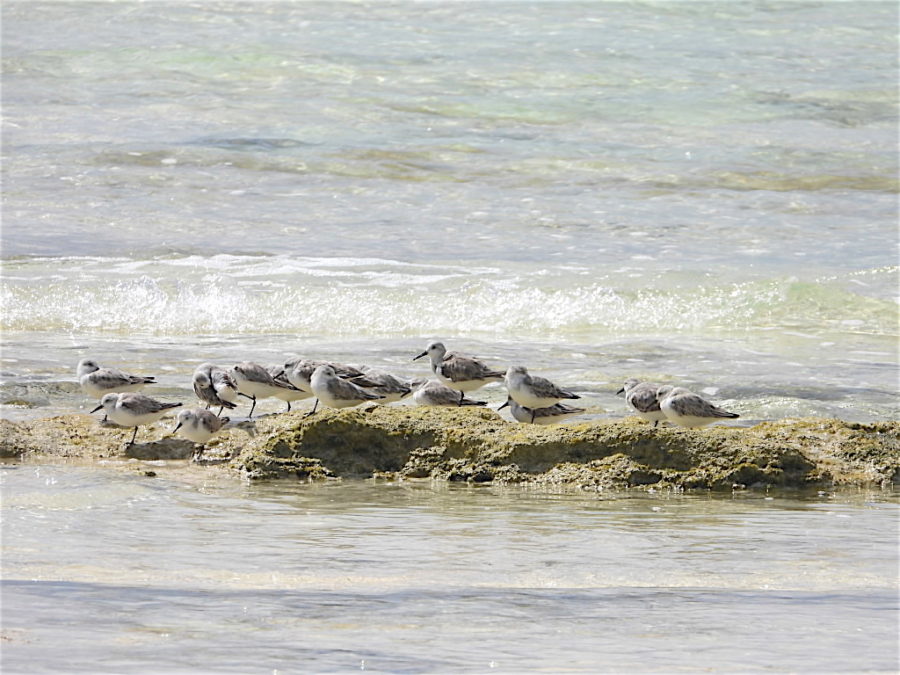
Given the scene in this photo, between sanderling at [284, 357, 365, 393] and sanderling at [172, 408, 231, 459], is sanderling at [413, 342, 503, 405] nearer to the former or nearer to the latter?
sanderling at [284, 357, 365, 393]

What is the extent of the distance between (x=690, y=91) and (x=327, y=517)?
785 inches

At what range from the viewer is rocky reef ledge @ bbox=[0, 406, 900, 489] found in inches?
264

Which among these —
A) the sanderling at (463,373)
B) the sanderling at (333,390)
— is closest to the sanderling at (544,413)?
the sanderling at (463,373)

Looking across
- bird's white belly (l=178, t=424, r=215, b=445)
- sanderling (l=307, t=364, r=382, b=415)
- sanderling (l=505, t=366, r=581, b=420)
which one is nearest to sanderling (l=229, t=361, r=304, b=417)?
sanderling (l=307, t=364, r=382, b=415)

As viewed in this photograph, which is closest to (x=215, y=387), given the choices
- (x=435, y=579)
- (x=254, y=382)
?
(x=254, y=382)

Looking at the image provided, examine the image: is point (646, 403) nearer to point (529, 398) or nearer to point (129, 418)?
point (529, 398)

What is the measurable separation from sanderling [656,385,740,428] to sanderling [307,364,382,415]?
179cm

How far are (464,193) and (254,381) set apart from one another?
32.9 feet

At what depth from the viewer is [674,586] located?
4.48m

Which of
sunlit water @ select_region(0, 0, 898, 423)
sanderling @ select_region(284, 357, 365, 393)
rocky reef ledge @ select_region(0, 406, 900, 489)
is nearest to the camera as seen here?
rocky reef ledge @ select_region(0, 406, 900, 489)

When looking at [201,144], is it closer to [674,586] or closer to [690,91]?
[690,91]

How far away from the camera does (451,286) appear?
13250 mm

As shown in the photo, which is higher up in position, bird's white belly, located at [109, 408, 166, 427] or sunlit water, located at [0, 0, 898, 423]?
sunlit water, located at [0, 0, 898, 423]

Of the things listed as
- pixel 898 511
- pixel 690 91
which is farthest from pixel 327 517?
pixel 690 91
